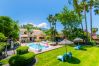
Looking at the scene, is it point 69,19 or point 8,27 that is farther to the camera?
point 8,27

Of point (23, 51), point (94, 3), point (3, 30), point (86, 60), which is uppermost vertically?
point (94, 3)

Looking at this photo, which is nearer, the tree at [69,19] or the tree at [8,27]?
the tree at [69,19]

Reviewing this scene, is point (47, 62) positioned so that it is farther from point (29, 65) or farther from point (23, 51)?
point (23, 51)

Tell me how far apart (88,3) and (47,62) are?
36.5 m

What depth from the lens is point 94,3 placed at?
5362cm

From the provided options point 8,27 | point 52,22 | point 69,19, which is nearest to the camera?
point 69,19

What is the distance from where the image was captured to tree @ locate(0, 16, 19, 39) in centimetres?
5249

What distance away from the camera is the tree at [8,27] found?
172 ft

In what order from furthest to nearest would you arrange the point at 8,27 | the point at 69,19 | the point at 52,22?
1. the point at 52,22
2. the point at 8,27
3. the point at 69,19

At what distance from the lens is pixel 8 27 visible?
54.6 meters

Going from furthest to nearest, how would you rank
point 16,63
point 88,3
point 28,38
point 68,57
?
1. point 28,38
2. point 88,3
3. point 68,57
4. point 16,63

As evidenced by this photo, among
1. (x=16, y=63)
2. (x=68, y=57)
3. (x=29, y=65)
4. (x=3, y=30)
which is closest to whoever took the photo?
(x=16, y=63)

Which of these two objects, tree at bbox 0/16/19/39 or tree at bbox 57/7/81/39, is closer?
tree at bbox 57/7/81/39

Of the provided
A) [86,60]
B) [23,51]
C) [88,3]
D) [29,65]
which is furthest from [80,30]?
[29,65]
